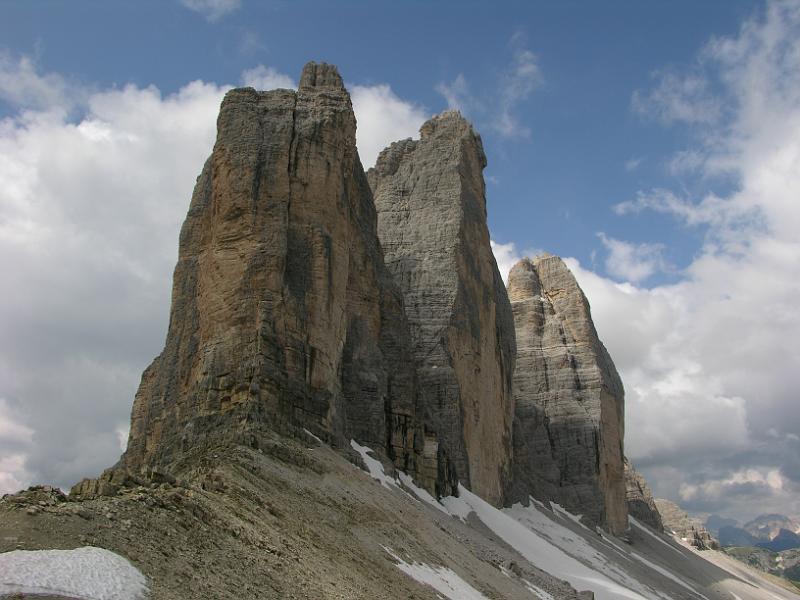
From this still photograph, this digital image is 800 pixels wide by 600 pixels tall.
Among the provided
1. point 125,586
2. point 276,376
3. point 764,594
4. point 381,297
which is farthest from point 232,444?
point 764,594

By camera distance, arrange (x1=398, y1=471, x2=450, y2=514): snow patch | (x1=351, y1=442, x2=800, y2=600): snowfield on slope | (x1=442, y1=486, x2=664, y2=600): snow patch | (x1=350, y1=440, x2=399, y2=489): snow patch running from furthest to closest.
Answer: (x1=442, y1=486, x2=664, y2=600): snow patch < (x1=398, y1=471, x2=450, y2=514): snow patch < (x1=351, y1=442, x2=800, y2=600): snowfield on slope < (x1=350, y1=440, x2=399, y2=489): snow patch

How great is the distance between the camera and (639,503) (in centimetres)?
9106

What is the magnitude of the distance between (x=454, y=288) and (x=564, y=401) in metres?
26.7

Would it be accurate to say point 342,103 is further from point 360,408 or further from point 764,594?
point 764,594

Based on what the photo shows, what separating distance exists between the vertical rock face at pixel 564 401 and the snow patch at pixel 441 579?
4261cm

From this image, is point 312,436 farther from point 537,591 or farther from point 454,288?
point 454,288

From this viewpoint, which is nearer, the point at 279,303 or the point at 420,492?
the point at 279,303

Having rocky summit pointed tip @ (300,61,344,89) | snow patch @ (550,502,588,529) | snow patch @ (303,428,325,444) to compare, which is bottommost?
snow patch @ (303,428,325,444)

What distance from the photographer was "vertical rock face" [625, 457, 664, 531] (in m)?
89.6

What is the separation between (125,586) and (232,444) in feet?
43.9

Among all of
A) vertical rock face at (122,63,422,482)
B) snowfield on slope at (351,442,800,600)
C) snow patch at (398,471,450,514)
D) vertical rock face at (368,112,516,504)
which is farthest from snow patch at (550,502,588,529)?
vertical rock face at (122,63,422,482)

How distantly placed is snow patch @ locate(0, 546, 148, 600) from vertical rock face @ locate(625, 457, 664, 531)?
8002 cm

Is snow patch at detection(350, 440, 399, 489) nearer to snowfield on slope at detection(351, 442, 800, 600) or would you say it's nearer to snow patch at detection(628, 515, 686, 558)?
snowfield on slope at detection(351, 442, 800, 600)

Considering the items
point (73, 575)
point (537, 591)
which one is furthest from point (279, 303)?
point (73, 575)
